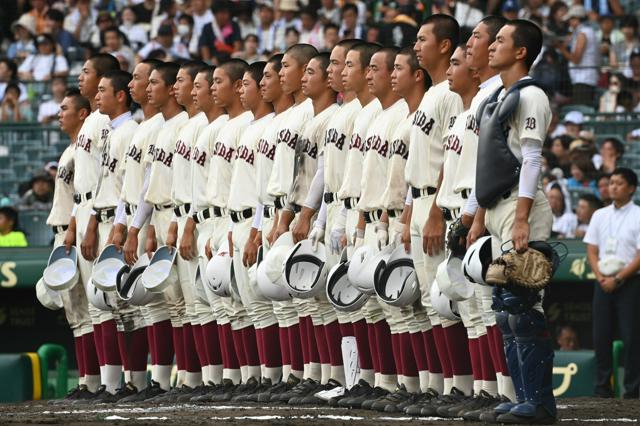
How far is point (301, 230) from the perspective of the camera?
1093 cm

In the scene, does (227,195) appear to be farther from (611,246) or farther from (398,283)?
(611,246)

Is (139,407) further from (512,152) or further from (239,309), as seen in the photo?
(512,152)

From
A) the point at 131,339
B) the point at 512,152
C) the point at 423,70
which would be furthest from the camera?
the point at 131,339

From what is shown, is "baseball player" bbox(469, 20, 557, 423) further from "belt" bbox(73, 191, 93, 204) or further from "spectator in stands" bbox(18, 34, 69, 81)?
"spectator in stands" bbox(18, 34, 69, 81)

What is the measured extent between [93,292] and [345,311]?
9.10 ft

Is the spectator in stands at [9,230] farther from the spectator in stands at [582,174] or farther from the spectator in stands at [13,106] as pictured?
the spectator in stands at [582,174]

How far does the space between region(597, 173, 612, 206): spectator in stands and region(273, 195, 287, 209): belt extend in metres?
5.24

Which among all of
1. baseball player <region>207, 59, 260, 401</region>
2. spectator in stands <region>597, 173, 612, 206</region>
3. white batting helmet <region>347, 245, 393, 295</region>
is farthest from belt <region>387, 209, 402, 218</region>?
spectator in stands <region>597, 173, 612, 206</region>

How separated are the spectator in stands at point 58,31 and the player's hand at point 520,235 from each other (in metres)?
14.8

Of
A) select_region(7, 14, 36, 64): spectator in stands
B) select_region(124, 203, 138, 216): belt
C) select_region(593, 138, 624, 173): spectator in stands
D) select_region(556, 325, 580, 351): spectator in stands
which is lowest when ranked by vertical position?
select_region(556, 325, 580, 351): spectator in stands

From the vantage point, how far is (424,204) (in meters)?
9.39

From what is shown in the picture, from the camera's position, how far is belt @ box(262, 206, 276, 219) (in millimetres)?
11383

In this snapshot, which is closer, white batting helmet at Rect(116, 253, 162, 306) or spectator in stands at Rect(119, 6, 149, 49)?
white batting helmet at Rect(116, 253, 162, 306)

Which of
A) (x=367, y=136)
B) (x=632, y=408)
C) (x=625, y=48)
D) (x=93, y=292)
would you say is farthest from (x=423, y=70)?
(x=625, y=48)
